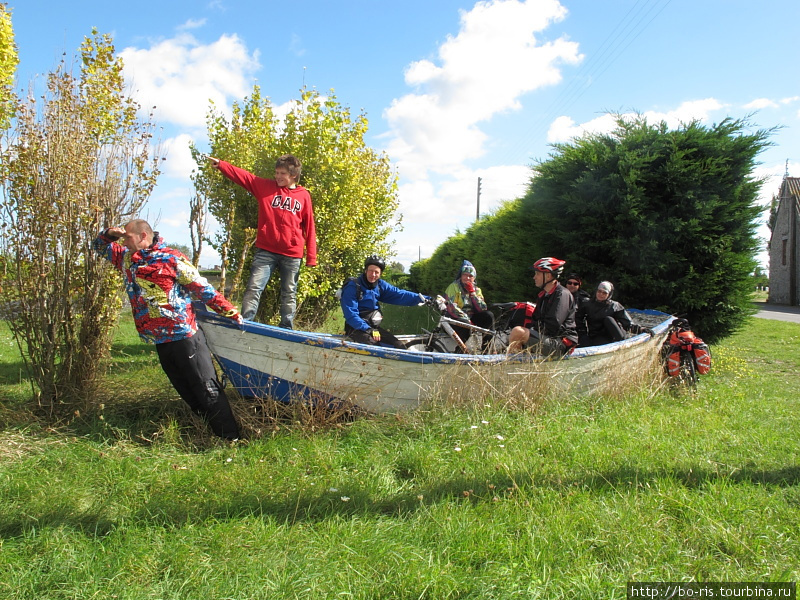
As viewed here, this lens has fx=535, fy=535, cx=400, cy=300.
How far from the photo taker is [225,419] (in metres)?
4.05

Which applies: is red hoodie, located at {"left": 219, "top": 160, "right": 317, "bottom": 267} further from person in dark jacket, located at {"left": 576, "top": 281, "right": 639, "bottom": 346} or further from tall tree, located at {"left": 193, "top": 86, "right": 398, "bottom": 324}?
person in dark jacket, located at {"left": 576, "top": 281, "right": 639, "bottom": 346}

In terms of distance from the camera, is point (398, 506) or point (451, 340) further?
point (451, 340)

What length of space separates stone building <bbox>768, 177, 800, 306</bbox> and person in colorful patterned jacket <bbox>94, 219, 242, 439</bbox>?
35.0 metres

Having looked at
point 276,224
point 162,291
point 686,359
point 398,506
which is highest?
point 276,224

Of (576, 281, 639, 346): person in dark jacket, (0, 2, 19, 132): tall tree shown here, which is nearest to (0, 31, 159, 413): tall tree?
(0, 2, 19, 132): tall tree

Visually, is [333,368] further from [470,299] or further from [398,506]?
[470,299]

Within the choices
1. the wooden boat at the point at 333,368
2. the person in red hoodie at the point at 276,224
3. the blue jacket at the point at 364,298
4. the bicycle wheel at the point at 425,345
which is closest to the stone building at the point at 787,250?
the bicycle wheel at the point at 425,345

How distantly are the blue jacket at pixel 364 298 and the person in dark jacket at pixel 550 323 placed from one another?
116cm

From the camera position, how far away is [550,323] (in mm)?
5309

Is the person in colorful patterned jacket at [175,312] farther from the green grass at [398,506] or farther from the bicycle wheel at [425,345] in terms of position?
the bicycle wheel at [425,345]

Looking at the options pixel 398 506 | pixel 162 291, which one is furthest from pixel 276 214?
pixel 398 506

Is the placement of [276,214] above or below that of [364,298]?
above

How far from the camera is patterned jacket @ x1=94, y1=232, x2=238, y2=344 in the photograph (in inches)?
149

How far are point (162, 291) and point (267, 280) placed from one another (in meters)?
1.89
